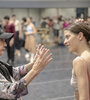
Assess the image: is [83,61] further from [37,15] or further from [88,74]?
[37,15]

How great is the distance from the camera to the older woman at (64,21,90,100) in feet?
7.55

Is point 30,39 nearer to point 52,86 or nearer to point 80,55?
point 52,86

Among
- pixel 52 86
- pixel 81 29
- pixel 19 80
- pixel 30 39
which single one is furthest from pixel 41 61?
pixel 30 39

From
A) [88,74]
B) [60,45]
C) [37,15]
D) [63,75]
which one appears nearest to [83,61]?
[88,74]

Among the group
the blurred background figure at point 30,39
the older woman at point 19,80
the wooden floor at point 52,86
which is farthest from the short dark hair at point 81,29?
the blurred background figure at point 30,39

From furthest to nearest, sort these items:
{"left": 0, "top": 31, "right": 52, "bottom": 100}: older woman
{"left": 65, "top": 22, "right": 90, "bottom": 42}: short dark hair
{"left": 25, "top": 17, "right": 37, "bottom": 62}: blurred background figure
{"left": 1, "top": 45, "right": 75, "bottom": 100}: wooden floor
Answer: {"left": 25, "top": 17, "right": 37, "bottom": 62}: blurred background figure < {"left": 1, "top": 45, "right": 75, "bottom": 100}: wooden floor < {"left": 65, "top": 22, "right": 90, "bottom": 42}: short dark hair < {"left": 0, "top": 31, "right": 52, "bottom": 100}: older woman

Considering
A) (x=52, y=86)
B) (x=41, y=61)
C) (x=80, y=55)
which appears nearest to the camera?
(x=41, y=61)

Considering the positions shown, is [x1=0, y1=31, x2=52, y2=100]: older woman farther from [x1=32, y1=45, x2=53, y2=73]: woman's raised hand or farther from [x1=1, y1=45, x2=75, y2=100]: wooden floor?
[x1=1, y1=45, x2=75, y2=100]: wooden floor

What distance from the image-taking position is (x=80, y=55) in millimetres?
2475

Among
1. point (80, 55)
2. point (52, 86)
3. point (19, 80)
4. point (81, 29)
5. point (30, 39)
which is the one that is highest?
point (81, 29)

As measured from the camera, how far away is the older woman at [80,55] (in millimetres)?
2303

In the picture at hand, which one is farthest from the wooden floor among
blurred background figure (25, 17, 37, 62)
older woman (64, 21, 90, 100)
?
older woman (64, 21, 90, 100)

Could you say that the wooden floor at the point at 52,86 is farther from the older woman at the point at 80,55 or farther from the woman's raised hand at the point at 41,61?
the woman's raised hand at the point at 41,61

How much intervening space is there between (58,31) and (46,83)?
1212 cm
